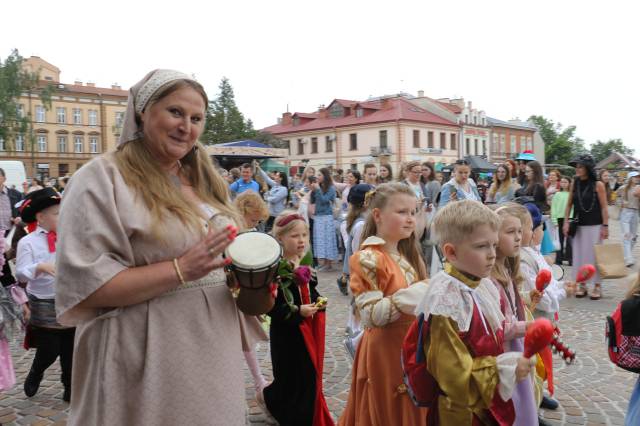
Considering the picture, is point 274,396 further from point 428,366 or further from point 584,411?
point 584,411

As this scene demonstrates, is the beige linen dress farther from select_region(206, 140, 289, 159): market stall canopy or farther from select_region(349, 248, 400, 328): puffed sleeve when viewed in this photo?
select_region(206, 140, 289, 159): market stall canopy

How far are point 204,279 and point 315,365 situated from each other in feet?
6.74

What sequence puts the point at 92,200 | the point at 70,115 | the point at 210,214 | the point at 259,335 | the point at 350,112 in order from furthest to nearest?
the point at 70,115
the point at 350,112
the point at 259,335
the point at 210,214
the point at 92,200

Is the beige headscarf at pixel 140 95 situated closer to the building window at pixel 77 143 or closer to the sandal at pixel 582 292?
the sandal at pixel 582 292

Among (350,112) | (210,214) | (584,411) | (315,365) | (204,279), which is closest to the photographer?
(204,279)

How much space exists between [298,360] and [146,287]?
2.23 metres

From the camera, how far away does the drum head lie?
1.84 m

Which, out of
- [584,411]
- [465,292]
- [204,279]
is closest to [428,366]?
[465,292]

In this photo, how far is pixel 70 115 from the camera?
64562 millimetres

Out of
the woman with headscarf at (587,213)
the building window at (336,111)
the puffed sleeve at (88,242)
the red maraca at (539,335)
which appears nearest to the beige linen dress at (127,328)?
the puffed sleeve at (88,242)

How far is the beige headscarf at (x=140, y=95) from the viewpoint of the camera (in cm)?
179

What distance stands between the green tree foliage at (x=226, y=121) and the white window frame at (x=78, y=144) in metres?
24.2

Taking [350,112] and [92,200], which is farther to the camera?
[350,112]

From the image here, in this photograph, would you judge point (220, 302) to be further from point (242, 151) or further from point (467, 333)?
point (242, 151)
